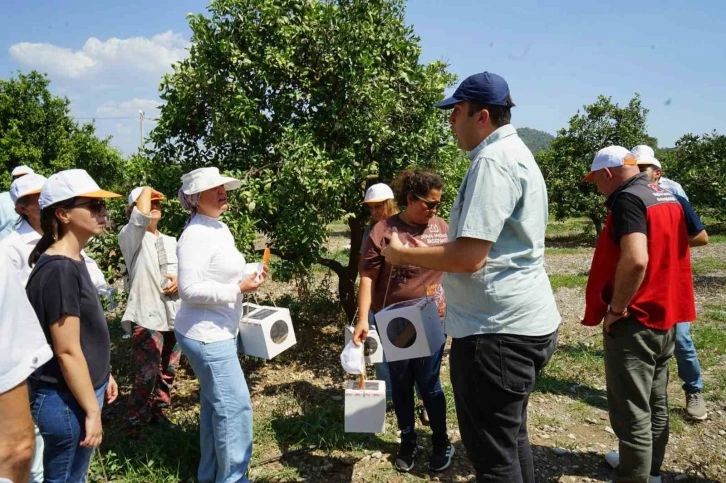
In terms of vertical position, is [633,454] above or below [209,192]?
below

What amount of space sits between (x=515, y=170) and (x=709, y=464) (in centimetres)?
307

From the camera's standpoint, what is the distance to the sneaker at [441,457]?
3.49 m

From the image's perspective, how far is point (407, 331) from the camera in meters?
3.26

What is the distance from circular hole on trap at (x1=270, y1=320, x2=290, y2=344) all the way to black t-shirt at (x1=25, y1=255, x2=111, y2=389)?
148 cm

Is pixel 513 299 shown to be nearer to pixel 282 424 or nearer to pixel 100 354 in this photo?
pixel 100 354

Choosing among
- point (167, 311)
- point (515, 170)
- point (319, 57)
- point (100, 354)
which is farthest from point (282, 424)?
point (319, 57)

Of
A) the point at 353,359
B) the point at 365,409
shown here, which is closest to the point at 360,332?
the point at 353,359

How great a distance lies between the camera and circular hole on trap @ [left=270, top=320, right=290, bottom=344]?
12.0ft

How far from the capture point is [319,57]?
5027 millimetres

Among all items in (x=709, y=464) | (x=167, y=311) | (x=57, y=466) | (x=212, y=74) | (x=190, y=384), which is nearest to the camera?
(x=57, y=466)

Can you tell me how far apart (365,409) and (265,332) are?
905 mm

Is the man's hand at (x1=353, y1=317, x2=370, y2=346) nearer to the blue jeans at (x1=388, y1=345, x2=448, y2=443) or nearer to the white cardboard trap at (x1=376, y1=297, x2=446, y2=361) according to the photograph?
the white cardboard trap at (x1=376, y1=297, x2=446, y2=361)

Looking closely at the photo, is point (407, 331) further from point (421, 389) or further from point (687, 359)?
point (687, 359)

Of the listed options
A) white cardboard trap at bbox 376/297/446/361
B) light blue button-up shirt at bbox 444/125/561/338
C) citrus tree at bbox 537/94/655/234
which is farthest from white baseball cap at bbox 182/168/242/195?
citrus tree at bbox 537/94/655/234
